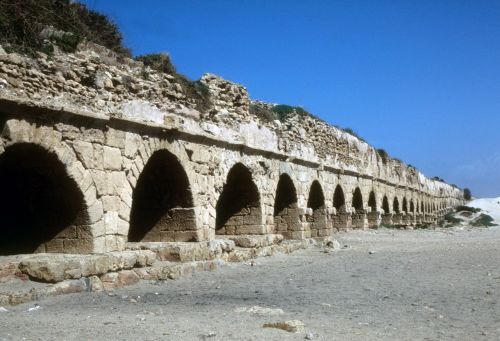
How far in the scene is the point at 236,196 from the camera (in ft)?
36.3

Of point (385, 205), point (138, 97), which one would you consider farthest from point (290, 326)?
point (385, 205)

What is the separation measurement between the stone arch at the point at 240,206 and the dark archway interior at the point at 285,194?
6.29 feet

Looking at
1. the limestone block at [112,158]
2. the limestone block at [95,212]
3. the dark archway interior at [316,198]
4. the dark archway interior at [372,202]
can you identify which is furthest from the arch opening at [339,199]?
the limestone block at [95,212]

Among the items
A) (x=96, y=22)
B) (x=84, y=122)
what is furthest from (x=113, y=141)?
(x=96, y=22)

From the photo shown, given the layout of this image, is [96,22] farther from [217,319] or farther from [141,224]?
[217,319]

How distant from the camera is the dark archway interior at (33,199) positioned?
6.27m

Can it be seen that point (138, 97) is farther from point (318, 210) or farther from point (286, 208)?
point (318, 210)

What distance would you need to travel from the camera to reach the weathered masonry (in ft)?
20.2

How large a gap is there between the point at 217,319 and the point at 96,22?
19.4 feet

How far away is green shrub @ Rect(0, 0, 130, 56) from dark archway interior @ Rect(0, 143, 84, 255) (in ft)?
4.28

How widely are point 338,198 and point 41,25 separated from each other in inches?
477

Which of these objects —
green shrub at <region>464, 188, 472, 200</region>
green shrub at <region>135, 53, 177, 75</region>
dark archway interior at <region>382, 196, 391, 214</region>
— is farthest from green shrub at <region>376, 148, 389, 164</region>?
green shrub at <region>464, 188, 472, 200</region>

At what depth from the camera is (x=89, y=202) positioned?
255 inches

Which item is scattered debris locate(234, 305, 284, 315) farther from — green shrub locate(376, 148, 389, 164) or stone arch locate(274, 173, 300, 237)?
green shrub locate(376, 148, 389, 164)
